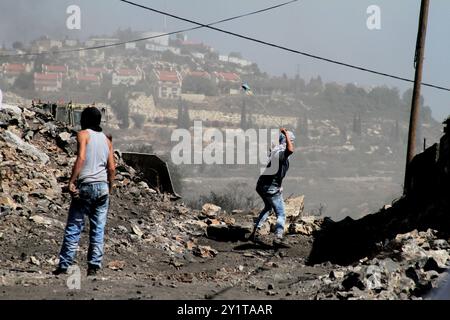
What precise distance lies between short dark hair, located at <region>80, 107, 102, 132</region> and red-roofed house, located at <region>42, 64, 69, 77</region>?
14966 centimetres

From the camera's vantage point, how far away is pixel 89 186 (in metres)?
6.93

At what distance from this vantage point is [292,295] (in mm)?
6711

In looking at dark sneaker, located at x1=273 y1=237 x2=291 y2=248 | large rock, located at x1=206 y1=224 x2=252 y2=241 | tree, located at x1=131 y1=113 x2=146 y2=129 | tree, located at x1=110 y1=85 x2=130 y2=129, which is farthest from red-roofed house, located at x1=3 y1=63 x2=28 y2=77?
dark sneaker, located at x1=273 y1=237 x2=291 y2=248

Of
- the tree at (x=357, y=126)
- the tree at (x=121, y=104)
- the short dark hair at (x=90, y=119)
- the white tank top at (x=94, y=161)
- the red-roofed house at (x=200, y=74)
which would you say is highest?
the red-roofed house at (x=200, y=74)

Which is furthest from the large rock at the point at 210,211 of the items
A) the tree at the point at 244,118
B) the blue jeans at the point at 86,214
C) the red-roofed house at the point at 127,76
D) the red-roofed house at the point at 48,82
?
the red-roofed house at the point at 127,76

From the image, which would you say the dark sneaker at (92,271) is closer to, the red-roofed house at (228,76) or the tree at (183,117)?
the tree at (183,117)

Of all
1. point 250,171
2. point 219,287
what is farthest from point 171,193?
point 250,171

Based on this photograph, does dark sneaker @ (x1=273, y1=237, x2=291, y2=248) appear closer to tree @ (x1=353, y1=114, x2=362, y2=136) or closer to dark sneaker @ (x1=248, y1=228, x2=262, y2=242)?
Answer: dark sneaker @ (x1=248, y1=228, x2=262, y2=242)

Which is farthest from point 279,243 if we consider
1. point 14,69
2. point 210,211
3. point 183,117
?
point 14,69

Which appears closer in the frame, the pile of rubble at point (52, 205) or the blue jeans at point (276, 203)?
the pile of rubble at point (52, 205)

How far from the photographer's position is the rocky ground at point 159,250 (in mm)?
6348

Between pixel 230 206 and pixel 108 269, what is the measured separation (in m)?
21.3

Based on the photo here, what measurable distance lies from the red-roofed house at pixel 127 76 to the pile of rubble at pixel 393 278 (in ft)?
482
